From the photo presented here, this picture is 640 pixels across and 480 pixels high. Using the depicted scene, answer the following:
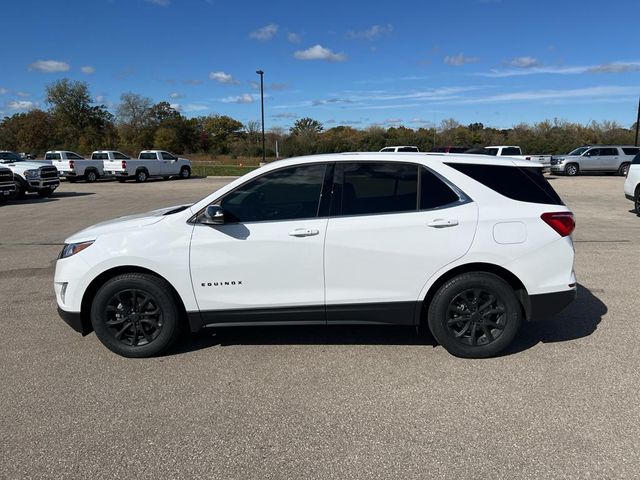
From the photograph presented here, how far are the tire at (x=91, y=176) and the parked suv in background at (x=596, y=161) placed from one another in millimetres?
28623

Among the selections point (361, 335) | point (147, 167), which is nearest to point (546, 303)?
point (361, 335)

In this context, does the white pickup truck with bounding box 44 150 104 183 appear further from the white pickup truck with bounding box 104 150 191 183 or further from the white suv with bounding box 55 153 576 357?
the white suv with bounding box 55 153 576 357

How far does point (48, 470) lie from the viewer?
2.81m

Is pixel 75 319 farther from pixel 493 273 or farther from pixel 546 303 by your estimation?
pixel 546 303

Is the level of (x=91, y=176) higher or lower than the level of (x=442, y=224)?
higher

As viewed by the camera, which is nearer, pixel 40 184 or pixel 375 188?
pixel 375 188

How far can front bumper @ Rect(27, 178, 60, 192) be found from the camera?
19.8m

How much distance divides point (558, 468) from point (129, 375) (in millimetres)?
3112

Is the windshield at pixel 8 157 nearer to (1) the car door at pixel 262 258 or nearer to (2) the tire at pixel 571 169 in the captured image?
(1) the car door at pixel 262 258

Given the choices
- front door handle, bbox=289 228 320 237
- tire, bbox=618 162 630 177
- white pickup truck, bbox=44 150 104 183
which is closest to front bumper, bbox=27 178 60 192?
white pickup truck, bbox=44 150 104 183

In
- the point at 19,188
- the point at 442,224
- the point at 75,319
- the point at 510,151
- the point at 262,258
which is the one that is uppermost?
the point at 510,151

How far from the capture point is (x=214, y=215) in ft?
12.8

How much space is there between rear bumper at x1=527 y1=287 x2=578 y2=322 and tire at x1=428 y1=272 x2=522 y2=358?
0.12 metres

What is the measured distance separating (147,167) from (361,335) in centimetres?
2995
